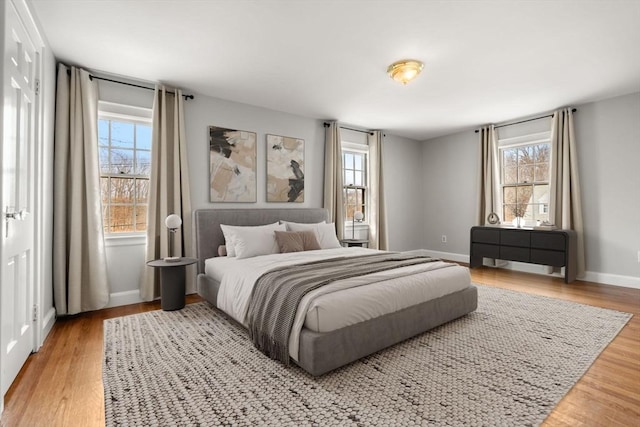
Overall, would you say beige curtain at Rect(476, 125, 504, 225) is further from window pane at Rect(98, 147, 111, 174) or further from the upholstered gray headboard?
window pane at Rect(98, 147, 111, 174)

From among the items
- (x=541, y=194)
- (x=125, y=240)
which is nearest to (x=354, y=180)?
(x=541, y=194)

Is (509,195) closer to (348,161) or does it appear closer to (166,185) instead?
(348,161)

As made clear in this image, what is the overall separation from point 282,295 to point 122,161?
2.82 metres

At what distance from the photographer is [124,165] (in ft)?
12.4

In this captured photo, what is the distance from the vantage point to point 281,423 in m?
1.58

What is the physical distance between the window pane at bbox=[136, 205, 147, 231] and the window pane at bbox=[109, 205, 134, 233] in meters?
0.06

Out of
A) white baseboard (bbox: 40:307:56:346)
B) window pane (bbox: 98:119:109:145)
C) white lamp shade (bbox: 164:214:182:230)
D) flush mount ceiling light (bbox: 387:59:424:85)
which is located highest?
flush mount ceiling light (bbox: 387:59:424:85)

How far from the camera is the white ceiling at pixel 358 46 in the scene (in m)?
2.39

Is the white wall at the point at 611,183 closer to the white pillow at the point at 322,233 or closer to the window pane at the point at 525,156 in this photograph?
the window pane at the point at 525,156

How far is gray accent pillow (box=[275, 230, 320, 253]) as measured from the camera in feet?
12.4

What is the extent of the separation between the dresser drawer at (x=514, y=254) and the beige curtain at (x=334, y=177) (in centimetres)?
259

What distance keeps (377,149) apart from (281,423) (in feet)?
16.8

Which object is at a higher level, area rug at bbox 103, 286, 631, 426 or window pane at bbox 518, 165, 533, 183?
window pane at bbox 518, 165, 533, 183

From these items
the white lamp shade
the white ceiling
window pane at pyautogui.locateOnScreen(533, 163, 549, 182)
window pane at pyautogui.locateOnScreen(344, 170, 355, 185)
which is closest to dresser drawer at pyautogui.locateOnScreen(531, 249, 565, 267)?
window pane at pyautogui.locateOnScreen(533, 163, 549, 182)
